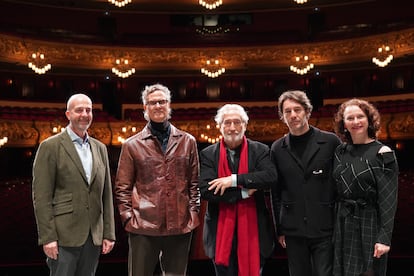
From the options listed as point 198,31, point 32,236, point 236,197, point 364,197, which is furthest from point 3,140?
point 364,197

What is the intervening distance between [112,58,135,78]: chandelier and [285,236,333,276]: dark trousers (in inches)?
521

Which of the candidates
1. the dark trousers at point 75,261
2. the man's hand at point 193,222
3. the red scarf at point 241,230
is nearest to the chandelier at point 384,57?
the red scarf at point 241,230

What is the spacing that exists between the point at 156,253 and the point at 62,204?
0.58 m

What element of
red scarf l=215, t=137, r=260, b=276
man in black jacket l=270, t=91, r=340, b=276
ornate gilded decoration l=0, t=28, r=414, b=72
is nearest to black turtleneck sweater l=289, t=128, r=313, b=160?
man in black jacket l=270, t=91, r=340, b=276

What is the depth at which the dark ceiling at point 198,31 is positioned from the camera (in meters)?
14.8

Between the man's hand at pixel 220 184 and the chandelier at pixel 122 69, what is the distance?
13.2m

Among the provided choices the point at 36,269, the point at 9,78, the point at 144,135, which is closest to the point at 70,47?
the point at 9,78

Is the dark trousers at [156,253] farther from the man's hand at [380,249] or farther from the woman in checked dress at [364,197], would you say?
the man's hand at [380,249]

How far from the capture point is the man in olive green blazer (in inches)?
94.7

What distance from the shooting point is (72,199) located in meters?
2.47

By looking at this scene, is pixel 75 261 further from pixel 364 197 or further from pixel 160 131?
pixel 364 197

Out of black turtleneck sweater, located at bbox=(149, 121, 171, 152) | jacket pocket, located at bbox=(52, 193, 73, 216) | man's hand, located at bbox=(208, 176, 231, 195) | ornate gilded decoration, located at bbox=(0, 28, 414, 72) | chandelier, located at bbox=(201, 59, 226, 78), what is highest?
ornate gilded decoration, located at bbox=(0, 28, 414, 72)

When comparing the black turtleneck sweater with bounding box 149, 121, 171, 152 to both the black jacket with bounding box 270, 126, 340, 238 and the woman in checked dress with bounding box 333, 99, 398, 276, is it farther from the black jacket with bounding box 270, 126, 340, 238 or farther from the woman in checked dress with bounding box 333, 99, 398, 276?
the woman in checked dress with bounding box 333, 99, 398, 276

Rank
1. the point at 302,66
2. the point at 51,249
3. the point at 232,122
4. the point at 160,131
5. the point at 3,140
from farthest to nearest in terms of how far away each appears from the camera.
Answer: the point at 302,66
the point at 3,140
the point at 160,131
the point at 232,122
the point at 51,249
